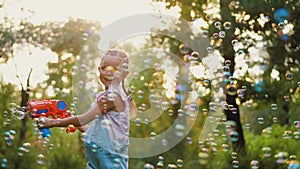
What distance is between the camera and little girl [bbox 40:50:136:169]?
274 cm

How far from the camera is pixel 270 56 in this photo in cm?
618

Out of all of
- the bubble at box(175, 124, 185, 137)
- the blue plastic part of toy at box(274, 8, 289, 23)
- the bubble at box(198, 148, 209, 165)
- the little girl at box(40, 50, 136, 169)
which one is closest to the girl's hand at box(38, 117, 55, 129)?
the little girl at box(40, 50, 136, 169)

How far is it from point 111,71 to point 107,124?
30 cm

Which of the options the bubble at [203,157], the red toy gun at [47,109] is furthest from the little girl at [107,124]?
the bubble at [203,157]

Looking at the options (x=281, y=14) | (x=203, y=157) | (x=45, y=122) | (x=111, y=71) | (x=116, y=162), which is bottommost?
(x=203, y=157)

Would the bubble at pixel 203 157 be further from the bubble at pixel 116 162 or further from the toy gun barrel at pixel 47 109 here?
the bubble at pixel 116 162

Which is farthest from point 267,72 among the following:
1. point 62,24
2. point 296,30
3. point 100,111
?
point 100,111

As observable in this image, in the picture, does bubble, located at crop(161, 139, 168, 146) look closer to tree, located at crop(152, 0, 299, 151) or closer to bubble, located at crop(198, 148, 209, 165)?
bubble, located at crop(198, 148, 209, 165)

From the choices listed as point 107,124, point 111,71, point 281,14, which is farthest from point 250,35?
point 107,124

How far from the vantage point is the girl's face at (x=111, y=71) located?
9.37ft

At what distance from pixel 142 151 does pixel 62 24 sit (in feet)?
10.7

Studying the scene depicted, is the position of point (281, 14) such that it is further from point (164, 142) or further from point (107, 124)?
point (107, 124)

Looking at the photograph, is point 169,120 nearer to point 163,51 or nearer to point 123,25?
point 163,51

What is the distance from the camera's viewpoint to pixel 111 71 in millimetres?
2852
